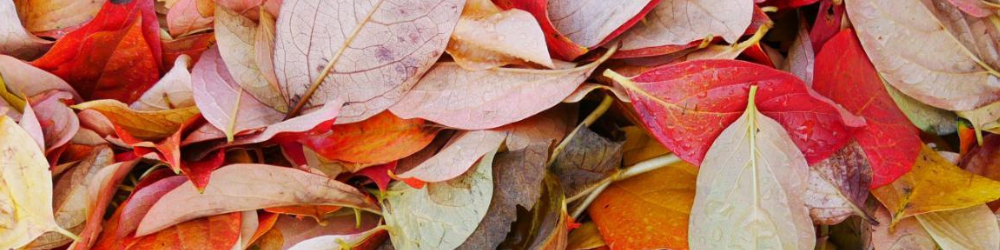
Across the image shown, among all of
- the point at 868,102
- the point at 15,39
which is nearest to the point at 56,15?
the point at 15,39

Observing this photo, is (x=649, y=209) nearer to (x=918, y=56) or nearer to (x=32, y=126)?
(x=918, y=56)

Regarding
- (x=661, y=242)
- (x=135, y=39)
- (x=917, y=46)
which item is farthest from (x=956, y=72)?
(x=135, y=39)

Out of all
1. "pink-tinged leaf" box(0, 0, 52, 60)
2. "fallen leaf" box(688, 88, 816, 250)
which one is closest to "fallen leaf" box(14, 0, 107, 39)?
"pink-tinged leaf" box(0, 0, 52, 60)

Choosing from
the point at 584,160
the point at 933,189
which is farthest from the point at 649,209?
the point at 933,189

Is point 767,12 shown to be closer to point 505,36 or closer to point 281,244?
point 505,36

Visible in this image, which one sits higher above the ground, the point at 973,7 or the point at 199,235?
the point at 973,7

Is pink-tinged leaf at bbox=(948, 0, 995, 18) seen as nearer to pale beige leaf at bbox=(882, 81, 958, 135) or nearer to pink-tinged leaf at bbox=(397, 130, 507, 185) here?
pale beige leaf at bbox=(882, 81, 958, 135)
